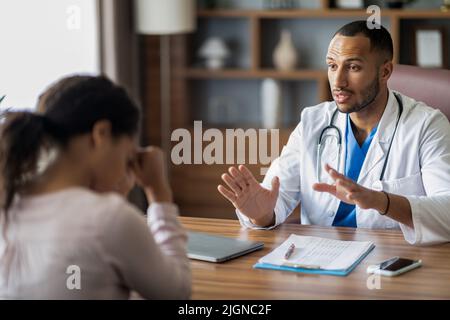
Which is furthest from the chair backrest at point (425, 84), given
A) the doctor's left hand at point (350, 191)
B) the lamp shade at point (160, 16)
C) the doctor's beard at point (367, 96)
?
the lamp shade at point (160, 16)

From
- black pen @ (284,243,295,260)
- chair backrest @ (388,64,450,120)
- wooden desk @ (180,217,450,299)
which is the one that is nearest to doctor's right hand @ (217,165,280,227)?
wooden desk @ (180,217,450,299)

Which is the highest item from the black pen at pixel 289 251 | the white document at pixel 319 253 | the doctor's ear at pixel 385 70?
the doctor's ear at pixel 385 70

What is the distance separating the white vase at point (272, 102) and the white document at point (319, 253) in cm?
268

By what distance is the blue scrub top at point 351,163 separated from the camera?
2.62 metres

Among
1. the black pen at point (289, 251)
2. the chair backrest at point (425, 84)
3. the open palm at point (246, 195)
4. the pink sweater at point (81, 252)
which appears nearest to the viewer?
the pink sweater at point (81, 252)

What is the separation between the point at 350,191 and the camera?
7.12 feet

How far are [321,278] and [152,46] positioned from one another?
3.23 m

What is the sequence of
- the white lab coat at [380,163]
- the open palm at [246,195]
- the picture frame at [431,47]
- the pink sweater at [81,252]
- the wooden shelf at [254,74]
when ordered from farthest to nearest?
the wooden shelf at [254,74]
the picture frame at [431,47]
the white lab coat at [380,163]
the open palm at [246,195]
the pink sweater at [81,252]

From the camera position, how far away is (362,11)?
471 cm

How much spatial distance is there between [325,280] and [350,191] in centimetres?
32

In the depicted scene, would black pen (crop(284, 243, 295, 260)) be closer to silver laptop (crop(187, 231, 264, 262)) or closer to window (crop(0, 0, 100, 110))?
silver laptop (crop(187, 231, 264, 262))

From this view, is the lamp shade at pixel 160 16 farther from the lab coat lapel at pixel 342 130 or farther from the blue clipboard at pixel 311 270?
the blue clipboard at pixel 311 270

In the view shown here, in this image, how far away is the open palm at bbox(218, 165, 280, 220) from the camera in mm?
2375

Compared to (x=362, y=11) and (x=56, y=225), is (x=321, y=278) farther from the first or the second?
(x=362, y=11)
